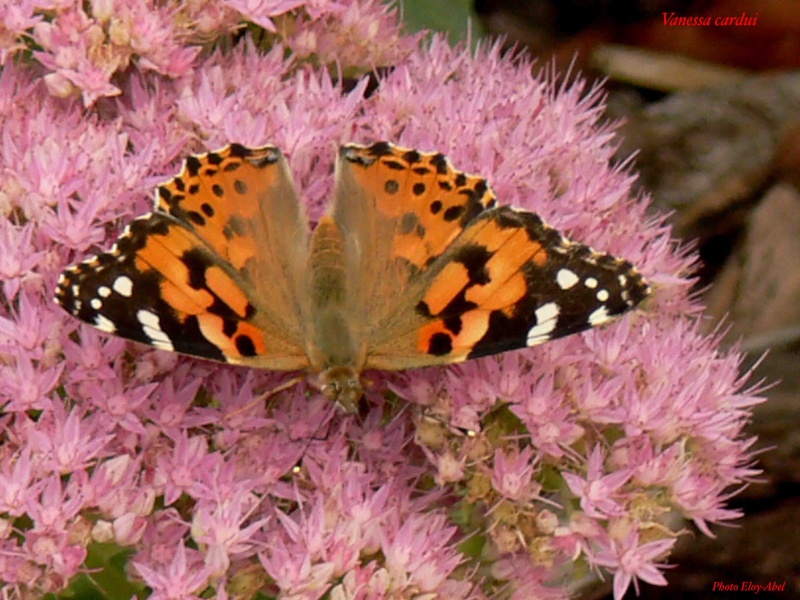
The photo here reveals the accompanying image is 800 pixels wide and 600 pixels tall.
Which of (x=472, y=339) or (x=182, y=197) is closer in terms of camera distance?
(x=472, y=339)

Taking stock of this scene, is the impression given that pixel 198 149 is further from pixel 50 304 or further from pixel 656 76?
pixel 656 76

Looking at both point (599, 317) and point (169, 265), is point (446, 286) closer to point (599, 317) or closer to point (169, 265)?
Answer: point (599, 317)

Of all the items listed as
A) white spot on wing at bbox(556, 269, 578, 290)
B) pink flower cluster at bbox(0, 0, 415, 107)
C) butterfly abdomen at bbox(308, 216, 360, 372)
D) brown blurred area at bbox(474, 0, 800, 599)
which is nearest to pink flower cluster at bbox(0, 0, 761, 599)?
pink flower cluster at bbox(0, 0, 415, 107)

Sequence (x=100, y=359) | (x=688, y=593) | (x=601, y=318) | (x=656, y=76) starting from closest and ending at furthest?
(x=601, y=318) → (x=100, y=359) → (x=688, y=593) → (x=656, y=76)

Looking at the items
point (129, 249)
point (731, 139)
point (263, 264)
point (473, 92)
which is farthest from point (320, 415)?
point (731, 139)

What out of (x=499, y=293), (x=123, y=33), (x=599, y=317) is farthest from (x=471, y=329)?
(x=123, y=33)

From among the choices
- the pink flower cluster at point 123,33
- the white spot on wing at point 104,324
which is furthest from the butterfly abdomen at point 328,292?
the pink flower cluster at point 123,33
